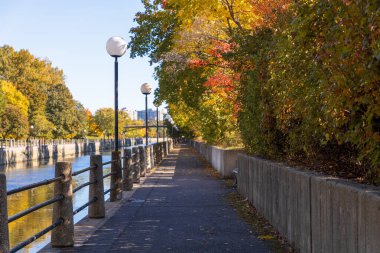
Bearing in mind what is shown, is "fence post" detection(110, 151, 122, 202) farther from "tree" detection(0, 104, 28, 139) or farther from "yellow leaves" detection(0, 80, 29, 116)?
"yellow leaves" detection(0, 80, 29, 116)

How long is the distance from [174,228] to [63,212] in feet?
7.34

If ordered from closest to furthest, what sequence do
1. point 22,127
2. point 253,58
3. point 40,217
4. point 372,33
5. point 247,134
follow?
point 372,33, point 253,58, point 247,134, point 40,217, point 22,127

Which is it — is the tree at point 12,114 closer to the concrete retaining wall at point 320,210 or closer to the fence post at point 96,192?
the fence post at point 96,192

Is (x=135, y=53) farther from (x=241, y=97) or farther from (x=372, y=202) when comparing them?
(x=372, y=202)

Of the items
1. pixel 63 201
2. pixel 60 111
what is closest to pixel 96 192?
pixel 63 201

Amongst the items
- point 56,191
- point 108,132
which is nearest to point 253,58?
point 56,191

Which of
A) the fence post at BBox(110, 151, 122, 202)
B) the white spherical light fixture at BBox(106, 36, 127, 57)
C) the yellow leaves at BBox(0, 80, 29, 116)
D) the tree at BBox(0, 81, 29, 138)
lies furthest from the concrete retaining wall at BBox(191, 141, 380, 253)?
the yellow leaves at BBox(0, 80, 29, 116)

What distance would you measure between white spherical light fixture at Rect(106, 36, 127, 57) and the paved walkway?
12.4 feet

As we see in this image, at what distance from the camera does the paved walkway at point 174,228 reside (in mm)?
7773

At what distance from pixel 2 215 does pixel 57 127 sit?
105466 millimetres

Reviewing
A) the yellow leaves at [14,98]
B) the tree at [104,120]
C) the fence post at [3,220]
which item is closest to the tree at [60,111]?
the yellow leaves at [14,98]

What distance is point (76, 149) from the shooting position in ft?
280

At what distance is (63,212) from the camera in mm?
7855

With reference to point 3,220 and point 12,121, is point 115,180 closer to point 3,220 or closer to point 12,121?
point 3,220
